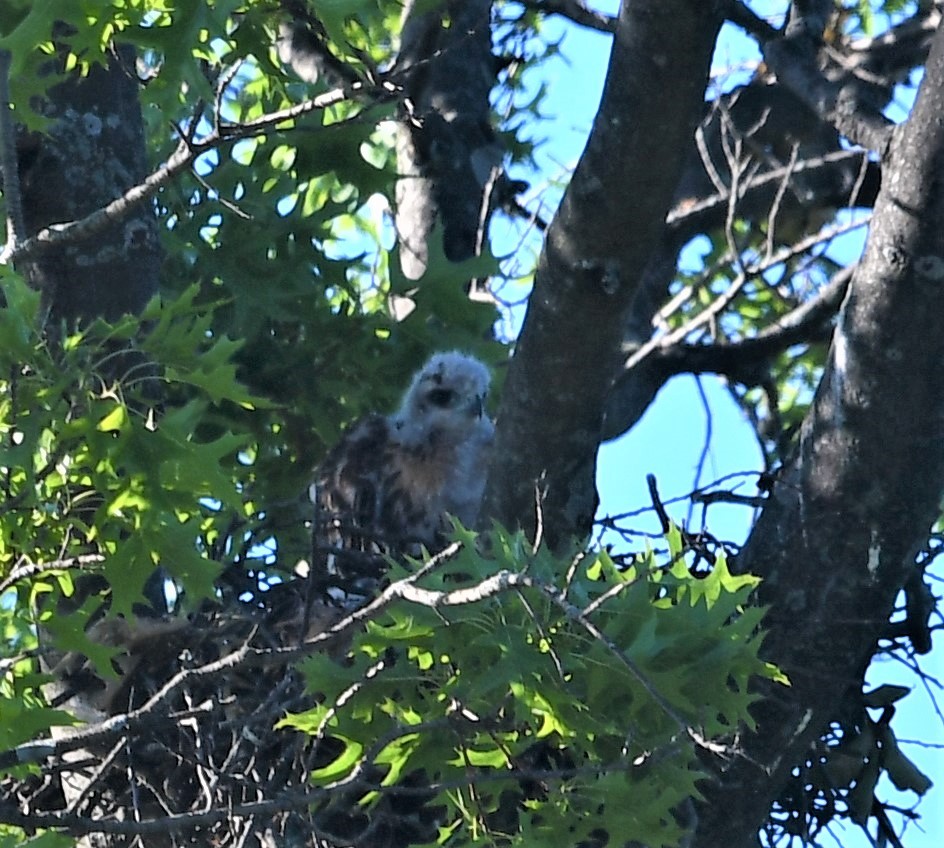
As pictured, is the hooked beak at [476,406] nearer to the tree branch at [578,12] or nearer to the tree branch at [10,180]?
the tree branch at [578,12]

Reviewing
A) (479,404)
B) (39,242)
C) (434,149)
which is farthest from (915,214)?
(434,149)

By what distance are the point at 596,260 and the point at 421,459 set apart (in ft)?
6.22

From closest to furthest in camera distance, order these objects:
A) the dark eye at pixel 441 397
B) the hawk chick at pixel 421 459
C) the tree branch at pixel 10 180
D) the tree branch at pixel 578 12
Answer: the tree branch at pixel 10 180 < the tree branch at pixel 578 12 < the hawk chick at pixel 421 459 < the dark eye at pixel 441 397

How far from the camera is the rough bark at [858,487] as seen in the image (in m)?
3.25

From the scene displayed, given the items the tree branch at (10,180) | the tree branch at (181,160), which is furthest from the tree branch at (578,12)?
the tree branch at (10,180)

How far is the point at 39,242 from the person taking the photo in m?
3.22

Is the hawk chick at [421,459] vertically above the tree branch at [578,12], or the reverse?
the tree branch at [578,12]

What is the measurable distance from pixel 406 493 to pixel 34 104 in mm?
1583

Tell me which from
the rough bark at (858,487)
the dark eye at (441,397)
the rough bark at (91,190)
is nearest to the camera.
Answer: the rough bark at (858,487)

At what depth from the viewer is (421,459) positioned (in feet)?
16.8

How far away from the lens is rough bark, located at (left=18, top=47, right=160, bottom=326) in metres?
4.32

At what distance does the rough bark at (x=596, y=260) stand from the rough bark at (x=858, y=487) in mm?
429

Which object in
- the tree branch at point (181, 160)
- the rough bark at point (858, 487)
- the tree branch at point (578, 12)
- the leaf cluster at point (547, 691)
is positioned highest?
the tree branch at point (578, 12)

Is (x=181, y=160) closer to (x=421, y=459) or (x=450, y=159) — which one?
(x=421, y=459)
